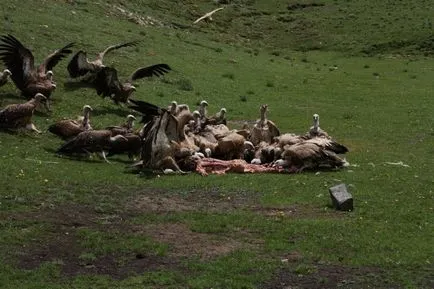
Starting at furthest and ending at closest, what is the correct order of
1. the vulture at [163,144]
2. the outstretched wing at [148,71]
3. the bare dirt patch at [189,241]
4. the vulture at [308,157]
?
the outstretched wing at [148,71] < the vulture at [308,157] < the vulture at [163,144] < the bare dirt patch at [189,241]

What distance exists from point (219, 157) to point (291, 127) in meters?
6.38

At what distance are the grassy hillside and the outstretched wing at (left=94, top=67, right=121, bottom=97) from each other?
19.3 inches

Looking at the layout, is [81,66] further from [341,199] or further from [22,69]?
[341,199]

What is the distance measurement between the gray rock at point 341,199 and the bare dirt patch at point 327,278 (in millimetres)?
3158

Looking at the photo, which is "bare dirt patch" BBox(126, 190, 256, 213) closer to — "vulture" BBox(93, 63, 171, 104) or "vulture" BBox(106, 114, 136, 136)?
"vulture" BBox(106, 114, 136, 136)

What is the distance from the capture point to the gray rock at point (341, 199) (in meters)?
14.1

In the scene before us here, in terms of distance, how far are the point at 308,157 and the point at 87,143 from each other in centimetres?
527

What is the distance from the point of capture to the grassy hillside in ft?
34.9

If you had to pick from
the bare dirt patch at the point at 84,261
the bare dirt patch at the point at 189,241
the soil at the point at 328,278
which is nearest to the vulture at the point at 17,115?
the bare dirt patch at the point at 189,241

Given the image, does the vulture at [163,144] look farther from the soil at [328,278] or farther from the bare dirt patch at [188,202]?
the soil at [328,278]

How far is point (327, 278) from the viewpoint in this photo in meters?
→ 10.5

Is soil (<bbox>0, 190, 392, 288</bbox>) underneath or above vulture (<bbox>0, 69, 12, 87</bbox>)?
underneath

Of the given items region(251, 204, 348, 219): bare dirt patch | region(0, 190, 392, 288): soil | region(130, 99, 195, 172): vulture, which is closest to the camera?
region(0, 190, 392, 288): soil

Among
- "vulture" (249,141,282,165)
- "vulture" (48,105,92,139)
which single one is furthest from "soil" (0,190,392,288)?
"vulture" (48,105,92,139)
